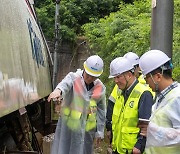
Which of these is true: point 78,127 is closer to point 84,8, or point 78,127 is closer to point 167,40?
point 167,40

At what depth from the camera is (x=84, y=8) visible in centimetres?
2080

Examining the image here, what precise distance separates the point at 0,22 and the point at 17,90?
686 mm

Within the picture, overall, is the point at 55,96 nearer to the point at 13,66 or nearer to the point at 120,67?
the point at 120,67

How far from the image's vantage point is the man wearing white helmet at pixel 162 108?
9.85 feet

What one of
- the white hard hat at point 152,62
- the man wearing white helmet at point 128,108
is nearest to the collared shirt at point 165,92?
the white hard hat at point 152,62

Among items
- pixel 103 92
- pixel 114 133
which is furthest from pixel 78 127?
pixel 114 133

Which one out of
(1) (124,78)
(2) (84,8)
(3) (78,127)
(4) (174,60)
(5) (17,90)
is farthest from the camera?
(2) (84,8)

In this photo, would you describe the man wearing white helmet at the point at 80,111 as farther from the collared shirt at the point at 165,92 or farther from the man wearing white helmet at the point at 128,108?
the collared shirt at the point at 165,92

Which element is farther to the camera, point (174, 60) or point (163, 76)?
point (174, 60)

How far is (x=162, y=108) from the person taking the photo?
3084 mm

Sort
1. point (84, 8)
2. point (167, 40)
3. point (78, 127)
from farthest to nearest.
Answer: point (84, 8), point (78, 127), point (167, 40)

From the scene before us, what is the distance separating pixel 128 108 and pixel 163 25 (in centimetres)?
115

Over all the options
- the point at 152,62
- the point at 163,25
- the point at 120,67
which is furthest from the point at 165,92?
the point at 163,25

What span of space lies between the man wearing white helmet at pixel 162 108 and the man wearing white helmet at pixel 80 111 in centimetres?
213
